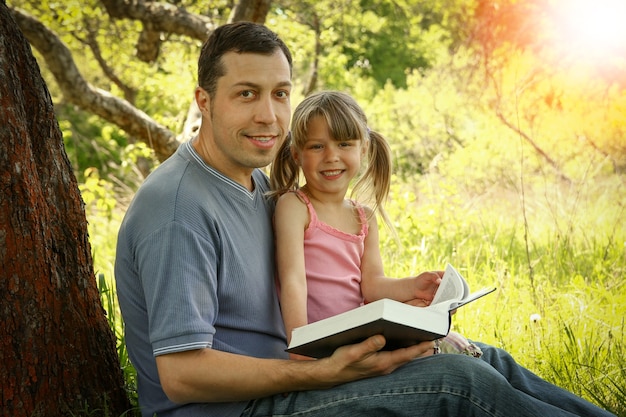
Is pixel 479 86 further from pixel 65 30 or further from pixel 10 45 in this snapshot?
pixel 10 45

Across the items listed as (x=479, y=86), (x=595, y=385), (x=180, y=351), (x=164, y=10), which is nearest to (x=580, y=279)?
(x=595, y=385)

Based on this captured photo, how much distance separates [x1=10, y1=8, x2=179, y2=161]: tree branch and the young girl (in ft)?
11.2

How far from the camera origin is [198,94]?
2188 millimetres

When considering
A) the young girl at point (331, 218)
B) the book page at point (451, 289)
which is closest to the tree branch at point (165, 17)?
the young girl at point (331, 218)

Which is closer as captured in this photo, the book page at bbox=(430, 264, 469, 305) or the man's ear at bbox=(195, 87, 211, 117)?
the book page at bbox=(430, 264, 469, 305)

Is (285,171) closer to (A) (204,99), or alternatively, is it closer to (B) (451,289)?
(A) (204,99)

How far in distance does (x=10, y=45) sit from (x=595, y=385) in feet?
7.73

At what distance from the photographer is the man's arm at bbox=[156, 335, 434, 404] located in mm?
1763

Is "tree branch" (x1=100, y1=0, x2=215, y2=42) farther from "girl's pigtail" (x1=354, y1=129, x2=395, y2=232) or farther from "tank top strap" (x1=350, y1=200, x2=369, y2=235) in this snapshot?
"tank top strap" (x1=350, y1=200, x2=369, y2=235)

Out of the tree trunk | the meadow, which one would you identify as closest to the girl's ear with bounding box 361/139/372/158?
the meadow

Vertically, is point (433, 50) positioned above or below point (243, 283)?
above

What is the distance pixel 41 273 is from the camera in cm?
196

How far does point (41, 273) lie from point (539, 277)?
2.96 meters

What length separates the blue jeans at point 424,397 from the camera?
69.6 inches
